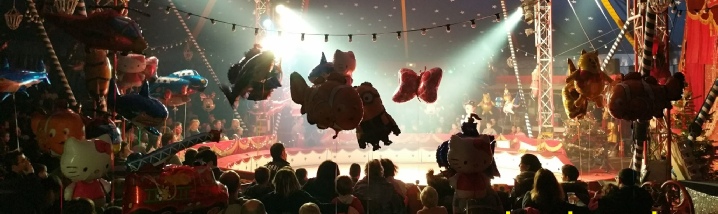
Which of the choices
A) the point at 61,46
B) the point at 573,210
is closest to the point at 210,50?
the point at 61,46

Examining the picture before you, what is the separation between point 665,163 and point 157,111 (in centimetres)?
632

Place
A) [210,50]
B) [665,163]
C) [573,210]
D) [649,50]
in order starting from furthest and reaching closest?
[210,50]
[665,163]
[649,50]
[573,210]

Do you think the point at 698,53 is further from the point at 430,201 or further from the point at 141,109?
the point at 141,109

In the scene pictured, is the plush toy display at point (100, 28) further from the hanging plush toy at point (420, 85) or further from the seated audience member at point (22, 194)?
the hanging plush toy at point (420, 85)

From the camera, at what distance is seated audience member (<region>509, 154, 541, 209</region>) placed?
17.3 feet

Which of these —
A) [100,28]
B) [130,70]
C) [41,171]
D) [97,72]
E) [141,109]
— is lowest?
[41,171]

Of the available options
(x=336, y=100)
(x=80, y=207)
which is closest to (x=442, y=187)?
(x=336, y=100)

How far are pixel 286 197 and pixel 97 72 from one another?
9.85ft

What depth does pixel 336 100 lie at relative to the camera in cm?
572

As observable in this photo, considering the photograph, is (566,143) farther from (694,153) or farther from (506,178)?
(694,153)

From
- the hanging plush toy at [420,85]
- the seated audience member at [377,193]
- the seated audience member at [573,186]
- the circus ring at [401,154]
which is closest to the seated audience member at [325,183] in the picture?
the seated audience member at [377,193]

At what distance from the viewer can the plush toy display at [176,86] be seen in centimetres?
862

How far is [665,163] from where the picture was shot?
322 inches

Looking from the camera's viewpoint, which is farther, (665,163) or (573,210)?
(665,163)
